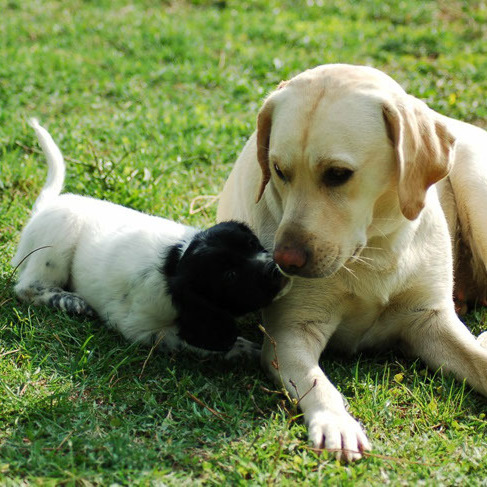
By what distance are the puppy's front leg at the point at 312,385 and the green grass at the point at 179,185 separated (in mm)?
77

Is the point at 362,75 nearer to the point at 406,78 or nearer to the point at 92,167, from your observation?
the point at 92,167

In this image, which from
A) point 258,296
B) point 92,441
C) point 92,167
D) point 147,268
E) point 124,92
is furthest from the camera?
point 124,92

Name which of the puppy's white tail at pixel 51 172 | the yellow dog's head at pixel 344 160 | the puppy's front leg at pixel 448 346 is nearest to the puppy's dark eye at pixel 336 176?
the yellow dog's head at pixel 344 160

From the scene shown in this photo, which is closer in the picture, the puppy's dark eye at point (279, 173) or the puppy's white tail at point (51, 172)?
the puppy's dark eye at point (279, 173)

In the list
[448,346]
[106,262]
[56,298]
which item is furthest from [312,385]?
[56,298]

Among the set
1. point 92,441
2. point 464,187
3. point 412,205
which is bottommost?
point 92,441

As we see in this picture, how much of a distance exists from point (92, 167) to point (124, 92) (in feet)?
7.04

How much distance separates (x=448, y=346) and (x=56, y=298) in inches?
84.9

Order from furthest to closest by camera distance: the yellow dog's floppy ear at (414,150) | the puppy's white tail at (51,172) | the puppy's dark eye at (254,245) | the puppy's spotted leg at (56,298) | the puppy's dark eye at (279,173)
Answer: the puppy's white tail at (51,172) < the puppy's spotted leg at (56,298) < the puppy's dark eye at (254,245) < the puppy's dark eye at (279,173) < the yellow dog's floppy ear at (414,150)

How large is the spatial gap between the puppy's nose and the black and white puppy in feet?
0.99

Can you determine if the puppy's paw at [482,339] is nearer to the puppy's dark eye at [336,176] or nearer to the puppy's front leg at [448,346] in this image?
the puppy's front leg at [448,346]

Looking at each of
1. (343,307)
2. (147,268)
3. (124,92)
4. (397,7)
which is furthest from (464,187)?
(397,7)

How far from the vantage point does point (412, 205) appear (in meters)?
3.28

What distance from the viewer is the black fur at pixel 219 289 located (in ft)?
11.6
